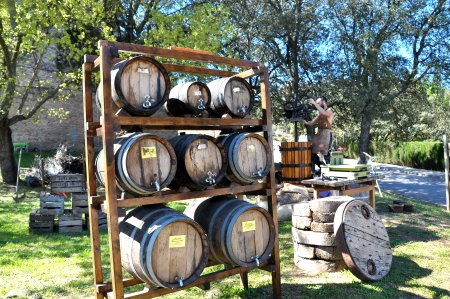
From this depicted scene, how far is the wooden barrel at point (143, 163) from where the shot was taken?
3.27 m

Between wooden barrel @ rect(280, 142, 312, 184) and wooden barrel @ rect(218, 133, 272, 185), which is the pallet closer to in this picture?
wooden barrel @ rect(280, 142, 312, 184)

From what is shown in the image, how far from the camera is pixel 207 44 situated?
12312 mm

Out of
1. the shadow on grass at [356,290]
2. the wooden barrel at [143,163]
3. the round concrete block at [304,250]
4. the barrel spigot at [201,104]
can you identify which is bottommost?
the shadow on grass at [356,290]

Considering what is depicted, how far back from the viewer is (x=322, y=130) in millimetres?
8297

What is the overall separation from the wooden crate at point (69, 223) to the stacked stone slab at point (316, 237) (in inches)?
172

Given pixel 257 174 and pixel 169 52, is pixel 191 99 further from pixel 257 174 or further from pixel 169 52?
pixel 257 174

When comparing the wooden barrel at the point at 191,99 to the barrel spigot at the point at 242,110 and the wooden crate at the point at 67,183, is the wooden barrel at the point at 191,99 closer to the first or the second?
the barrel spigot at the point at 242,110

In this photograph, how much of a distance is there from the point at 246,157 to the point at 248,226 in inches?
26.2

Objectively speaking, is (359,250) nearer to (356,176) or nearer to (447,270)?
(447,270)

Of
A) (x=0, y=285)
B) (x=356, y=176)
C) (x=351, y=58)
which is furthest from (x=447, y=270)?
(x=351, y=58)

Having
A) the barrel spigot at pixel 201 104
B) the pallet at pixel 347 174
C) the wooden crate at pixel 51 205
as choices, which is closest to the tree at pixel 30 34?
the wooden crate at pixel 51 205

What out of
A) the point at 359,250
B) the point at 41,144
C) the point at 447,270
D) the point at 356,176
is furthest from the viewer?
the point at 41,144

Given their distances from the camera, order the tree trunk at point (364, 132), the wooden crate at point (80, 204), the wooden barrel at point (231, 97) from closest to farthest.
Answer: the wooden barrel at point (231, 97), the wooden crate at point (80, 204), the tree trunk at point (364, 132)

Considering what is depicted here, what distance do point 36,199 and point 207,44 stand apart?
671 centimetres
